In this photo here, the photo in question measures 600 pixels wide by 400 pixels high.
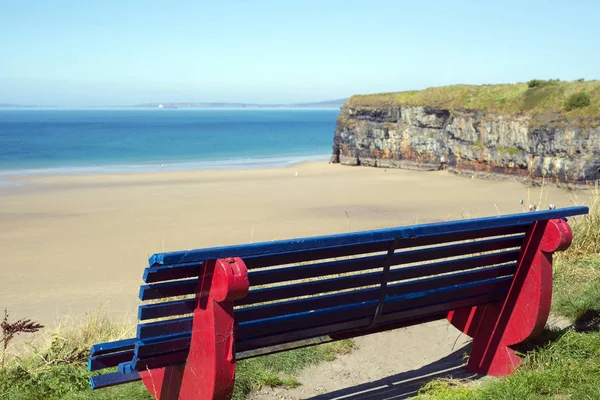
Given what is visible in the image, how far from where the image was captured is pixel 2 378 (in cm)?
459

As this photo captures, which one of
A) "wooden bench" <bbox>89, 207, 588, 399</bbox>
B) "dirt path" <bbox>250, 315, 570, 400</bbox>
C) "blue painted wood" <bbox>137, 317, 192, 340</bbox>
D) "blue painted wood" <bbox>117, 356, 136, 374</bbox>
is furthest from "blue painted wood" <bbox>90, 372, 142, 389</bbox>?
"dirt path" <bbox>250, 315, 570, 400</bbox>

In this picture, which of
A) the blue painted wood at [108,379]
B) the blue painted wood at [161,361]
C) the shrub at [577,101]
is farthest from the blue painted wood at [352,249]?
the shrub at [577,101]

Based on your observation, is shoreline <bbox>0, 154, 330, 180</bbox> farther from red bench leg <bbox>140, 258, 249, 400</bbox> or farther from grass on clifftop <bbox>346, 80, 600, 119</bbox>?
red bench leg <bbox>140, 258, 249, 400</bbox>

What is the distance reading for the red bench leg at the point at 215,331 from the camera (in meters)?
3.16

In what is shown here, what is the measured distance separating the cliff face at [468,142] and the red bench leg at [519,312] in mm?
21185

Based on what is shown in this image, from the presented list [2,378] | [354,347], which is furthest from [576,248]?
[2,378]

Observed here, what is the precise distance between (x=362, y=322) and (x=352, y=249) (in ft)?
1.80

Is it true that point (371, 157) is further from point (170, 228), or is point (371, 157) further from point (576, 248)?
point (576, 248)

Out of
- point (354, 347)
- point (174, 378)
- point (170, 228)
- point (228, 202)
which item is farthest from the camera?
point (228, 202)

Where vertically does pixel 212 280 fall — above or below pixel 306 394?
above

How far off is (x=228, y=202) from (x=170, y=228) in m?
5.58

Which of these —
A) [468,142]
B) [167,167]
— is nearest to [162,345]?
[468,142]

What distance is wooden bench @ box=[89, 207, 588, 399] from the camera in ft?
10.8

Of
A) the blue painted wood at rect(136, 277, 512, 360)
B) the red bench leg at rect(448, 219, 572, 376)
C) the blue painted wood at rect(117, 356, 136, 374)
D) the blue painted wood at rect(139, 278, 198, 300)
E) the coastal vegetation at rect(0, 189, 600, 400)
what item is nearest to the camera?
the blue painted wood at rect(139, 278, 198, 300)
